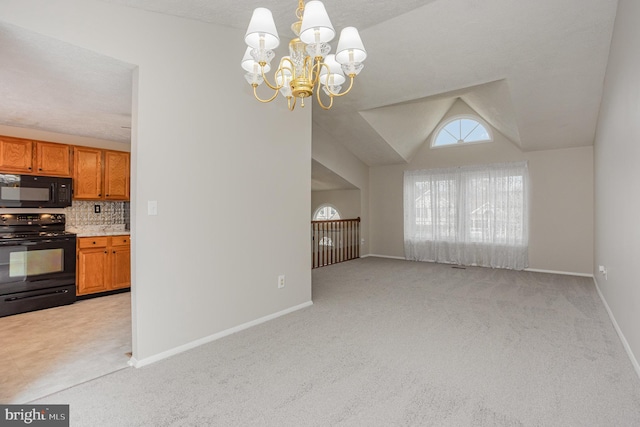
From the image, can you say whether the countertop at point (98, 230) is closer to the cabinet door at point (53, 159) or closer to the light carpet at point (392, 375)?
the cabinet door at point (53, 159)

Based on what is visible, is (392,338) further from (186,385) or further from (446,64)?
(446,64)

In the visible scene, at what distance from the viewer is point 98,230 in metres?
4.82

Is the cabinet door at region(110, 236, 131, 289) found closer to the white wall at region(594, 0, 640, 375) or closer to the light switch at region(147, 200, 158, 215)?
the light switch at region(147, 200, 158, 215)

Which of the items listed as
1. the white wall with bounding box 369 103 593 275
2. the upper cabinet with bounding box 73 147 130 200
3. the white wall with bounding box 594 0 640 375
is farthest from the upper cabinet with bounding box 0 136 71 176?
the white wall with bounding box 369 103 593 275

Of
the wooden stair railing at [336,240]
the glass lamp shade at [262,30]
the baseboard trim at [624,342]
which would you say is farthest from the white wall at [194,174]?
the wooden stair railing at [336,240]

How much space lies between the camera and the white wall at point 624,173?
92.3 inches

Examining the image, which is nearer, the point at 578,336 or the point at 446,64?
the point at 578,336

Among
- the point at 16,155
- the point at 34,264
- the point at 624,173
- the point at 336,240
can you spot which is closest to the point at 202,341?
the point at 34,264

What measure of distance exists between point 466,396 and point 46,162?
17.2ft

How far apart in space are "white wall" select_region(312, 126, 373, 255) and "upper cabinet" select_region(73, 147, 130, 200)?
3.32 metres

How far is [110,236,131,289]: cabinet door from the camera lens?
4.49m

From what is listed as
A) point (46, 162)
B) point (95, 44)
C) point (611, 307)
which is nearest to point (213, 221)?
point (95, 44)

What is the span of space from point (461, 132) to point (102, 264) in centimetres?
687

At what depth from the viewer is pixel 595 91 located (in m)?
4.07
